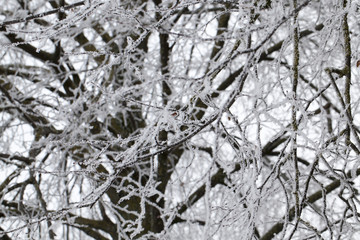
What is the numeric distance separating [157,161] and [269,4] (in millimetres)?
3199

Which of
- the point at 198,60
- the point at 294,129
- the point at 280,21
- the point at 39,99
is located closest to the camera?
the point at 280,21

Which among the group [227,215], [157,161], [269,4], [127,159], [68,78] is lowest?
[227,215]

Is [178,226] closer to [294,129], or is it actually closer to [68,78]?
[68,78]

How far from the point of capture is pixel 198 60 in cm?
580

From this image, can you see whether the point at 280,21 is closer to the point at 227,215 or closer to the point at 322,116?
the point at 322,116

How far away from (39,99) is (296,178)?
12.0ft

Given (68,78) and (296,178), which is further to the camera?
(68,78)

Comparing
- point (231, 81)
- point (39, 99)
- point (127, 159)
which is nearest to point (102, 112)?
point (39, 99)

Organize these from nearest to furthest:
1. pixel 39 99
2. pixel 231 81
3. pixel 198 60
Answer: pixel 39 99, pixel 231 81, pixel 198 60

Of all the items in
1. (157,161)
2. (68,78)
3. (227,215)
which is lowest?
(227,215)

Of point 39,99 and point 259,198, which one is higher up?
point 39,99

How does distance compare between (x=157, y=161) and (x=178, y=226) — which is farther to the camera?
(x=178, y=226)

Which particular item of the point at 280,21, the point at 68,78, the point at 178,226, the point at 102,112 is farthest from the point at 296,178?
the point at 178,226

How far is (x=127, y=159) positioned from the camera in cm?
188
